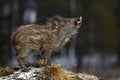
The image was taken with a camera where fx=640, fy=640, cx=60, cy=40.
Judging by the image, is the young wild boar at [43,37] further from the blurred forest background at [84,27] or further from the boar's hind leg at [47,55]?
the blurred forest background at [84,27]

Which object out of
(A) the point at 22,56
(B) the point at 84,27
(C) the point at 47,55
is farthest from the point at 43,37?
(B) the point at 84,27

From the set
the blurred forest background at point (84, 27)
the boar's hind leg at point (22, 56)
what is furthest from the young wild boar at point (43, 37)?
the blurred forest background at point (84, 27)

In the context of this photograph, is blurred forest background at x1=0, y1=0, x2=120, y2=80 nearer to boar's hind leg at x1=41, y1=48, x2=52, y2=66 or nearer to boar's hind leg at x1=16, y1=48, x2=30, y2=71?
boar's hind leg at x1=41, y1=48, x2=52, y2=66

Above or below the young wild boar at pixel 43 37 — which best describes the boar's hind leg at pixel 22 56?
below

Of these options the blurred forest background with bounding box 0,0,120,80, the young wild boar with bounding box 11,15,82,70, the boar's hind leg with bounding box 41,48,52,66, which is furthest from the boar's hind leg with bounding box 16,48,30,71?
the blurred forest background with bounding box 0,0,120,80

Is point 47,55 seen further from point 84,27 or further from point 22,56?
point 84,27

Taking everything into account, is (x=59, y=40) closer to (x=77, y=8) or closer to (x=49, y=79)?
(x=49, y=79)
